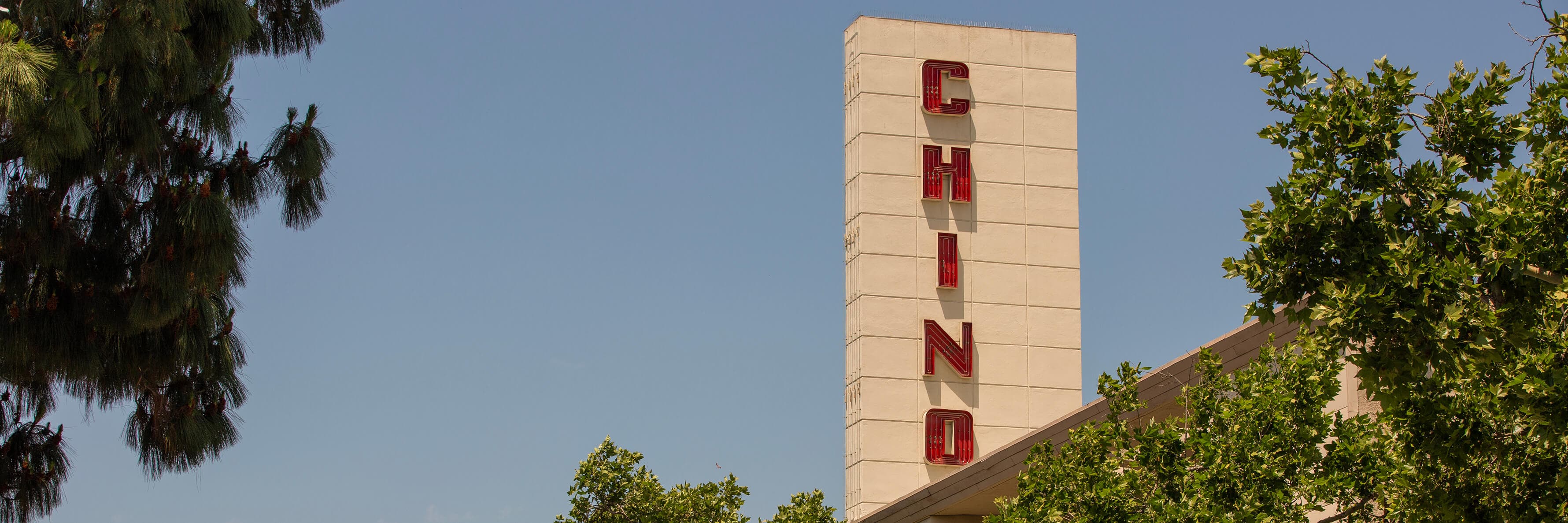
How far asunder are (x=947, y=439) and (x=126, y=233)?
32345 millimetres

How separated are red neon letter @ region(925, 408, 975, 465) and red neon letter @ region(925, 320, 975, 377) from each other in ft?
4.01

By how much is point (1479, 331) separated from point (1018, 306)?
120ft

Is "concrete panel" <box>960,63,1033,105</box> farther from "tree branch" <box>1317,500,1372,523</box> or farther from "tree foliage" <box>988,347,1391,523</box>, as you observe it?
"tree branch" <box>1317,500,1372,523</box>

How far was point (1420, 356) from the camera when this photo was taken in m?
11.3

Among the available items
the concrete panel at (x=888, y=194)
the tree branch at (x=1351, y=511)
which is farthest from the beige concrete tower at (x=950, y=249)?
the tree branch at (x=1351, y=511)

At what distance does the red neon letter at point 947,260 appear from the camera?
153 feet

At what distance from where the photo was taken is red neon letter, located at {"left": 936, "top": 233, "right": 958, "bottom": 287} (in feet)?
153

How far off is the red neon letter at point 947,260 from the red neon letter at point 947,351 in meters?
0.27

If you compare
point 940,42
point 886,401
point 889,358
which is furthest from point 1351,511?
point 940,42

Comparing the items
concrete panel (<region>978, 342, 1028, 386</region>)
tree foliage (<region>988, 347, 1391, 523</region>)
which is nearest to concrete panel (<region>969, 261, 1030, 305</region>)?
concrete panel (<region>978, 342, 1028, 386</region>)

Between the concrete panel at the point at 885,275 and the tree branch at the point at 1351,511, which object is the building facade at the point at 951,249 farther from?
the tree branch at the point at 1351,511

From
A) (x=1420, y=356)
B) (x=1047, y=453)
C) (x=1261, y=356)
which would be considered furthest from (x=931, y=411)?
(x=1420, y=356)

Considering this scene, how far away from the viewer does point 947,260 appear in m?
46.7

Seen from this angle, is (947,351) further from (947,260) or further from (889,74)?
(889,74)
